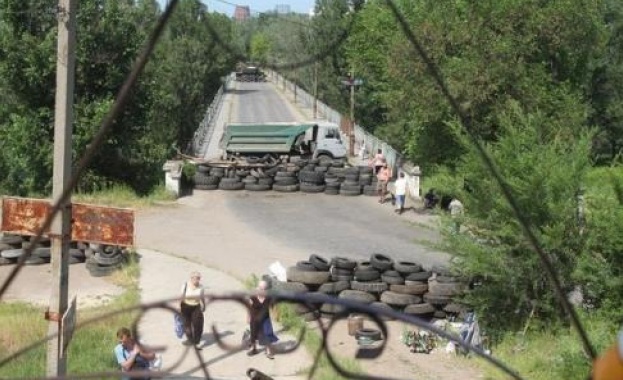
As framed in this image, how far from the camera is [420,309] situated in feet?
48.0

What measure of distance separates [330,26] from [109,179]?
1541 centimetres

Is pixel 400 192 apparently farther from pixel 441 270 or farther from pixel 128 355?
pixel 128 355

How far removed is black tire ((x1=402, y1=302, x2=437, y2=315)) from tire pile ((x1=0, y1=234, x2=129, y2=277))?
5.49m

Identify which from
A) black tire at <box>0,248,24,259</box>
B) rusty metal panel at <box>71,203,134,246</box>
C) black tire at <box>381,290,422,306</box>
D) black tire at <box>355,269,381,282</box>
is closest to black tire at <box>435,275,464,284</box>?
black tire at <box>381,290,422,306</box>

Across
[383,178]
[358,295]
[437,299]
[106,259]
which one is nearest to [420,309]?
[437,299]

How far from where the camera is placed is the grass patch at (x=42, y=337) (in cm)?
1071

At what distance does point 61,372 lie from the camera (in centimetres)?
880

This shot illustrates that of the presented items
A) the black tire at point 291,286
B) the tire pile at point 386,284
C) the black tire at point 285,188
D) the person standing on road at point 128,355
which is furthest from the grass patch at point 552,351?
the black tire at point 285,188

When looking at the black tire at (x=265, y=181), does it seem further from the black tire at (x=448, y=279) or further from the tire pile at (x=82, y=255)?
the black tire at (x=448, y=279)

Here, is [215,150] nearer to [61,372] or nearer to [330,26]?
[330,26]

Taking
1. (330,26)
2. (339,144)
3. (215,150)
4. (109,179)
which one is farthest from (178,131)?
(109,179)

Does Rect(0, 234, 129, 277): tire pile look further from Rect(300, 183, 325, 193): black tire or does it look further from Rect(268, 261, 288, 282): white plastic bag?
Rect(300, 183, 325, 193): black tire

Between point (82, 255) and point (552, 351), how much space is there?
9125 millimetres

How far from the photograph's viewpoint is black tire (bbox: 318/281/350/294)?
580 inches
